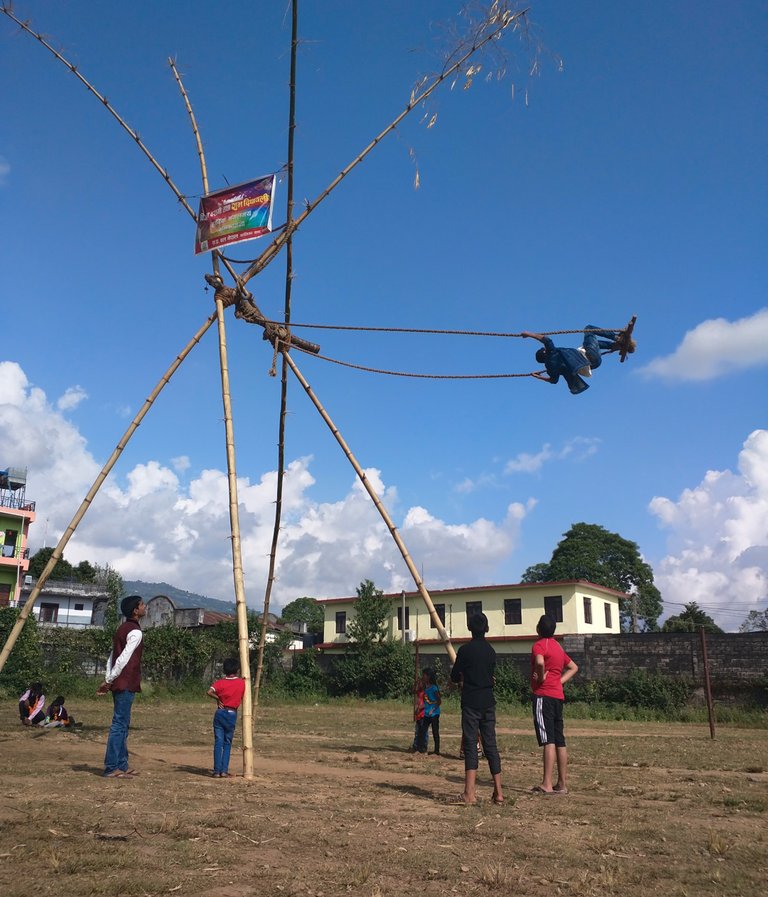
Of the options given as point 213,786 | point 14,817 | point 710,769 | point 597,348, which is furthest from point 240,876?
point 597,348

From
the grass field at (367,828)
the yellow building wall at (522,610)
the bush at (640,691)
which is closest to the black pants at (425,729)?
the grass field at (367,828)

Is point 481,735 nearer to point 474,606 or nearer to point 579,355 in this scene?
point 579,355

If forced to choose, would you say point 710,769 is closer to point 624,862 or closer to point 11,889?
point 624,862

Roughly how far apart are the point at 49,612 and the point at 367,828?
2126 inches

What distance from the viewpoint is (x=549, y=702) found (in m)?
8.20

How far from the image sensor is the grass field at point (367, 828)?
15.0ft

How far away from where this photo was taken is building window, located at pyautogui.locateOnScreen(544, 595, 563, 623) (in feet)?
124

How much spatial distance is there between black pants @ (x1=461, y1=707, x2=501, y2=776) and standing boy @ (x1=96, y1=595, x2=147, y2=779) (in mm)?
3773

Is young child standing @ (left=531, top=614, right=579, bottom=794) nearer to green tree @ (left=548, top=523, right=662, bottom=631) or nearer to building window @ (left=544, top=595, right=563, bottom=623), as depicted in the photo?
building window @ (left=544, top=595, right=563, bottom=623)

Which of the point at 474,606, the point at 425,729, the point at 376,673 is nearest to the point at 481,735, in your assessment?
the point at 425,729

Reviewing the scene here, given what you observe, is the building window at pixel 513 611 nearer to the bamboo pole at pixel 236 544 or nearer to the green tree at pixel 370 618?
the green tree at pixel 370 618

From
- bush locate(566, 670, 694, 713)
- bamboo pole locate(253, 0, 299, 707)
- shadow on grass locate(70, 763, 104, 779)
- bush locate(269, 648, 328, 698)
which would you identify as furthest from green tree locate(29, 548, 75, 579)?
shadow on grass locate(70, 763, 104, 779)

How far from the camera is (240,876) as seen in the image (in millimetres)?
4621

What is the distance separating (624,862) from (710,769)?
650 cm
